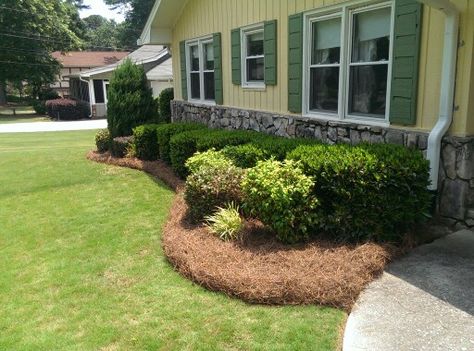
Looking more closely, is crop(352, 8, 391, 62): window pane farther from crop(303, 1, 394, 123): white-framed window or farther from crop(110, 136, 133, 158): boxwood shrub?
crop(110, 136, 133, 158): boxwood shrub

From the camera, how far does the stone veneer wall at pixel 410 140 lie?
451 cm

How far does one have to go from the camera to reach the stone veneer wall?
4512mm

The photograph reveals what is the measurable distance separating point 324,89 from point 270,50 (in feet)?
4.82

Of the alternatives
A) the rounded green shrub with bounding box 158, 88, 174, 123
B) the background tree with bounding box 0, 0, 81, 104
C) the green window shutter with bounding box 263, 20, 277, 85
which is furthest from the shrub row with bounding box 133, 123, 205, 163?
the background tree with bounding box 0, 0, 81, 104

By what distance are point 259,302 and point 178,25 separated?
31.4 ft

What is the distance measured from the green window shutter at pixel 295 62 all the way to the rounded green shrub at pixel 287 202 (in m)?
2.65

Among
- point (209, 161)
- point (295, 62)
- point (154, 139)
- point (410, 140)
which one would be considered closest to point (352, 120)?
point (410, 140)

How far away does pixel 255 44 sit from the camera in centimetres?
831

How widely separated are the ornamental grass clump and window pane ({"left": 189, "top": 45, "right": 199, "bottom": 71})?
6.88 metres

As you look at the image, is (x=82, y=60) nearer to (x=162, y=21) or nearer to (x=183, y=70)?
(x=162, y=21)

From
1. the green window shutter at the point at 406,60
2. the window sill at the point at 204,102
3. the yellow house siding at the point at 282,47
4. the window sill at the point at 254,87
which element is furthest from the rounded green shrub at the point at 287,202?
the window sill at the point at 204,102

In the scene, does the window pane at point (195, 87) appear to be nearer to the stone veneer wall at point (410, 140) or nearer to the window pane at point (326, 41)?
the stone veneer wall at point (410, 140)

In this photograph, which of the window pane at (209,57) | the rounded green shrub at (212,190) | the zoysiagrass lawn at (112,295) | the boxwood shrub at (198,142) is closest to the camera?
the zoysiagrass lawn at (112,295)

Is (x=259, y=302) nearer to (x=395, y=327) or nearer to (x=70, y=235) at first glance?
(x=395, y=327)
